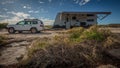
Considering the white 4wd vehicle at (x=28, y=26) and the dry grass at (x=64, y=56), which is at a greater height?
the white 4wd vehicle at (x=28, y=26)

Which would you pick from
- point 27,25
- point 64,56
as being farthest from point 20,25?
point 64,56

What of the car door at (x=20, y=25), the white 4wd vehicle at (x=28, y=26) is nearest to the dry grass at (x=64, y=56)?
the white 4wd vehicle at (x=28, y=26)

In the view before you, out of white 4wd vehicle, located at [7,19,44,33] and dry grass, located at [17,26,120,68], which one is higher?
white 4wd vehicle, located at [7,19,44,33]

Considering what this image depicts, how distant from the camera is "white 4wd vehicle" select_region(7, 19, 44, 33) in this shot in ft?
78.6

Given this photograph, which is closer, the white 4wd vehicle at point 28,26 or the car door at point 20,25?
the white 4wd vehicle at point 28,26

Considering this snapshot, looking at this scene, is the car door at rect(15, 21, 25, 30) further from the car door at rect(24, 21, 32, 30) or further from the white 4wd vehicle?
the car door at rect(24, 21, 32, 30)

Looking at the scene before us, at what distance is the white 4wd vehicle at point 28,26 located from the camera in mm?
23956

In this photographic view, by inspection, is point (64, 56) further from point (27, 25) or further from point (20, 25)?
point (20, 25)

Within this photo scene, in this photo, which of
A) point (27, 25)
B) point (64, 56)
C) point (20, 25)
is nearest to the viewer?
point (64, 56)

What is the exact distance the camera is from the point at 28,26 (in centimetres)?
2409

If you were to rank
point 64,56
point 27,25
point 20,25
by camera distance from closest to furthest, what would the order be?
point 64,56, point 27,25, point 20,25

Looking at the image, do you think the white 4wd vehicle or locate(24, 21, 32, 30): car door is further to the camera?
locate(24, 21, 32, 30): car door

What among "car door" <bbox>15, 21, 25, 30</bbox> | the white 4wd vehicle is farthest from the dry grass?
"car door" <bbox>15, 21, 25, 30</bbox>

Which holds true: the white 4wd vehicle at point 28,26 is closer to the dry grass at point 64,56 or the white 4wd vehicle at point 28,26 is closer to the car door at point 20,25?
the car door at point 20,25
